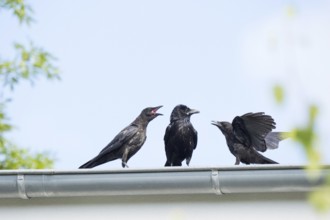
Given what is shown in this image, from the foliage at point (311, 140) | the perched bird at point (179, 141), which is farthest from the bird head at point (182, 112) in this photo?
the foliage at point (311, 140)

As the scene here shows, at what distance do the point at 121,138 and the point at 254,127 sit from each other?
0.93 m

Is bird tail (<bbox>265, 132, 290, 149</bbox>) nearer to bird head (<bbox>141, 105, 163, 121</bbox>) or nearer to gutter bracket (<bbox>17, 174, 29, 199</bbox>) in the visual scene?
bird head (<bbox>141, 105, 163, 121</bbox>)

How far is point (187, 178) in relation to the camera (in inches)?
139

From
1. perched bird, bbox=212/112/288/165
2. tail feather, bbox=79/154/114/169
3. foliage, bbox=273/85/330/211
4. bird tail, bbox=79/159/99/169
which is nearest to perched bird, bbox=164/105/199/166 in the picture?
perched bird, bbox=212/112/288/165

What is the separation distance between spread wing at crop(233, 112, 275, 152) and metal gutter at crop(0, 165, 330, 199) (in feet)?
5.91

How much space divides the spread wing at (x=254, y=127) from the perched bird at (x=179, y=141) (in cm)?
39

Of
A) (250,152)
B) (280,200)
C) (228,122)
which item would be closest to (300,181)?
(280,200)

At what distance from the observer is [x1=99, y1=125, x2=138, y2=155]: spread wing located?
5.33m

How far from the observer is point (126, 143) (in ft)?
17.8

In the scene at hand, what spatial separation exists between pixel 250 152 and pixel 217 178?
6.08ft

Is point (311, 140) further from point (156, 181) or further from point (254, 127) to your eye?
point (254, 127)

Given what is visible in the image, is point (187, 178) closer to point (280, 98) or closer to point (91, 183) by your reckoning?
point (91, 183)

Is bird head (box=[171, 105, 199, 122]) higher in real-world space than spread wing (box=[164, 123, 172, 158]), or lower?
higher

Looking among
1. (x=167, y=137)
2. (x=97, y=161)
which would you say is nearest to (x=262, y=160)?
(x=167, y=137)
